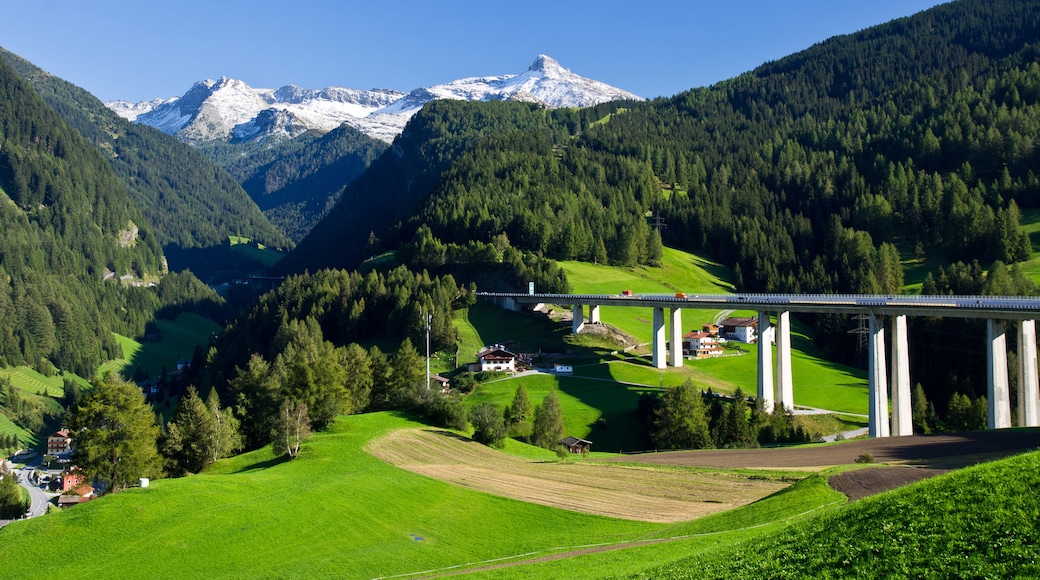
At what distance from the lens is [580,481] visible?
176 ft


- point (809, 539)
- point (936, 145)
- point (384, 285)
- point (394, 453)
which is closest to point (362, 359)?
point (394, 453)

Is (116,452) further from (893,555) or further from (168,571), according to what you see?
(893,555)

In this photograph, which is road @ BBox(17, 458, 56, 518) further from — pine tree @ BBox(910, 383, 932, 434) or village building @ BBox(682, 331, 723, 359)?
pine tree @ BBox(910, 383, 932, 434)

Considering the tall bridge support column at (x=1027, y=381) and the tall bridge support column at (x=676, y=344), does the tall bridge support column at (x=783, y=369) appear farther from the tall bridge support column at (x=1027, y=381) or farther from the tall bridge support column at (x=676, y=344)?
the tall bridge support column at (x=1027, y=381)

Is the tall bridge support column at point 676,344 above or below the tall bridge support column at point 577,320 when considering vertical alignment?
below

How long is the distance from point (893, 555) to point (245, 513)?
32.2 m

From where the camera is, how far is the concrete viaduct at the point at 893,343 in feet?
234

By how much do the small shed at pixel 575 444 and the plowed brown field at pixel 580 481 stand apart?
12.4m

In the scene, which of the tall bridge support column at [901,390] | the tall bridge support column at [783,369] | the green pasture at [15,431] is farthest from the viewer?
the green pasture at [15,431]

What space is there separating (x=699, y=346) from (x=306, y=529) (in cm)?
8740

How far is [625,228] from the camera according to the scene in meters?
174

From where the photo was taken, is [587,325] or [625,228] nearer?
[587,325]

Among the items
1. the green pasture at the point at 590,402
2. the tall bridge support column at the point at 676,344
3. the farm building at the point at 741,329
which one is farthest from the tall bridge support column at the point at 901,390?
the farm building at the point at 741,329

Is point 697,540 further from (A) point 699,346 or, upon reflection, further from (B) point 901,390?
(A) point 699,346
